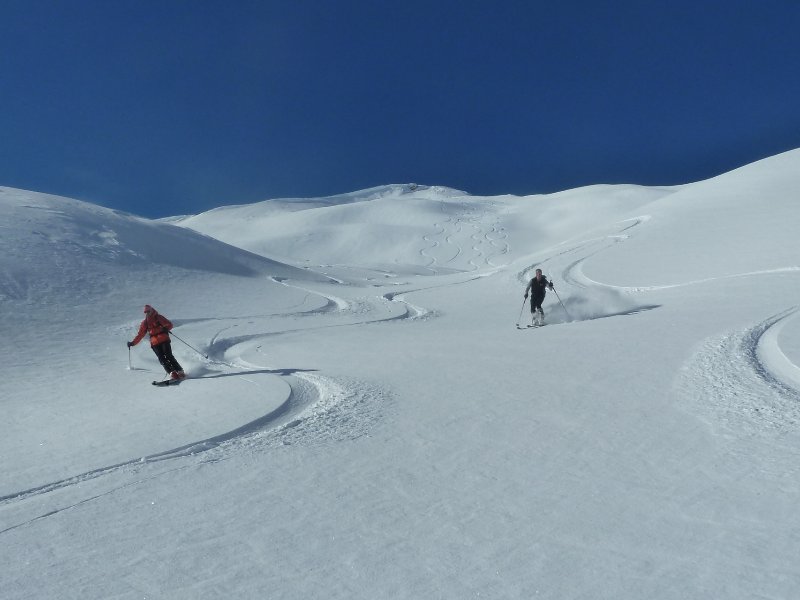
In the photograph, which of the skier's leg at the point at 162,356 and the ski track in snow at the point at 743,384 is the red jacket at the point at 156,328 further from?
the ski track in snow at the point at 743,384

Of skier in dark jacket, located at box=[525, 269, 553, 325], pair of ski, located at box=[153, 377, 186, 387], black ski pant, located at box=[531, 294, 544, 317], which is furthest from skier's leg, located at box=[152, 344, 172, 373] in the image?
black ski pant, located at box=[531, 294, 544, 317]

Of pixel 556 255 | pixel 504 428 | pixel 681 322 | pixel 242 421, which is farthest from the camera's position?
pixel 556 255

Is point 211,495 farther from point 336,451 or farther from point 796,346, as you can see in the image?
point 796,346

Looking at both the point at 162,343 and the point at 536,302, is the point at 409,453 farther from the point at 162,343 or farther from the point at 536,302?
the point at 536,302

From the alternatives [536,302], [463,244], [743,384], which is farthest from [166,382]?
[463,244]

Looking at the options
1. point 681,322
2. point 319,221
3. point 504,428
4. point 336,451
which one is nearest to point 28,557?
point 336,451

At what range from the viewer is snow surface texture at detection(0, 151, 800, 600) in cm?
347

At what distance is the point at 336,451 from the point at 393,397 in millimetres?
2118

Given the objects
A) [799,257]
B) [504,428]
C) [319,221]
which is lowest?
[504,428]

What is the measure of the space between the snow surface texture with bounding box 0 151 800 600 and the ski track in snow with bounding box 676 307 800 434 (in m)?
0.04

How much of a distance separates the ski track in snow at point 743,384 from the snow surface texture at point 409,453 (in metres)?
0.04

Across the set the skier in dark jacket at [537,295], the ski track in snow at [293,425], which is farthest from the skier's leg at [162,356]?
the skier in dark jacket at [537,295]

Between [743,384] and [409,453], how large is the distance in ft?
15.2

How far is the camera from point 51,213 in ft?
82.0
